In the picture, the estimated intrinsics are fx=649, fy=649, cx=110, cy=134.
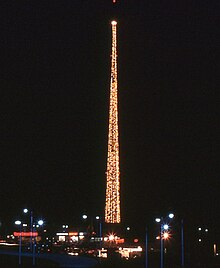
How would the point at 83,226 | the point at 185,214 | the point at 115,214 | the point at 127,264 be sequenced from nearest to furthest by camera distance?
the point at 127,264 → the point at 115,214 → the point at 185,214 → the point at 83,226

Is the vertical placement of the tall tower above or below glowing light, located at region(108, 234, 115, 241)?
above

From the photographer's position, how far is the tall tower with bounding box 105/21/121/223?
88438 millimetres

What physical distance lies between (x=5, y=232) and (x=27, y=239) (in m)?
22.7

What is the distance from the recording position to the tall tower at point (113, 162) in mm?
88438

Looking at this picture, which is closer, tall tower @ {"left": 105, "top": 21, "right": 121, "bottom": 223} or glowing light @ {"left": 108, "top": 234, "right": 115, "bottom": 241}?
tall tower @ {"left": 105, "top": 21, "right": 121, "bottom": 223}

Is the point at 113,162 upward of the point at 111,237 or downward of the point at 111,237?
upward

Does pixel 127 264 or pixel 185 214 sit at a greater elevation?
pixel 185 214

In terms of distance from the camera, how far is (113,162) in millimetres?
91812

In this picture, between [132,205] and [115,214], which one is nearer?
[115,214]

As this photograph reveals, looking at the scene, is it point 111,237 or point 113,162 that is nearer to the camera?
point 111,237

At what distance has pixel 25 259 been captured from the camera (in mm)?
60000

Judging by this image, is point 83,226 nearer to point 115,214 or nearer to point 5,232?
point 5,232

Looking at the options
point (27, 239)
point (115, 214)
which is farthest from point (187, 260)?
point (27, 239)

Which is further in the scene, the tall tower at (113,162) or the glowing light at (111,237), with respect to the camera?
the glowing light at (111,237)
